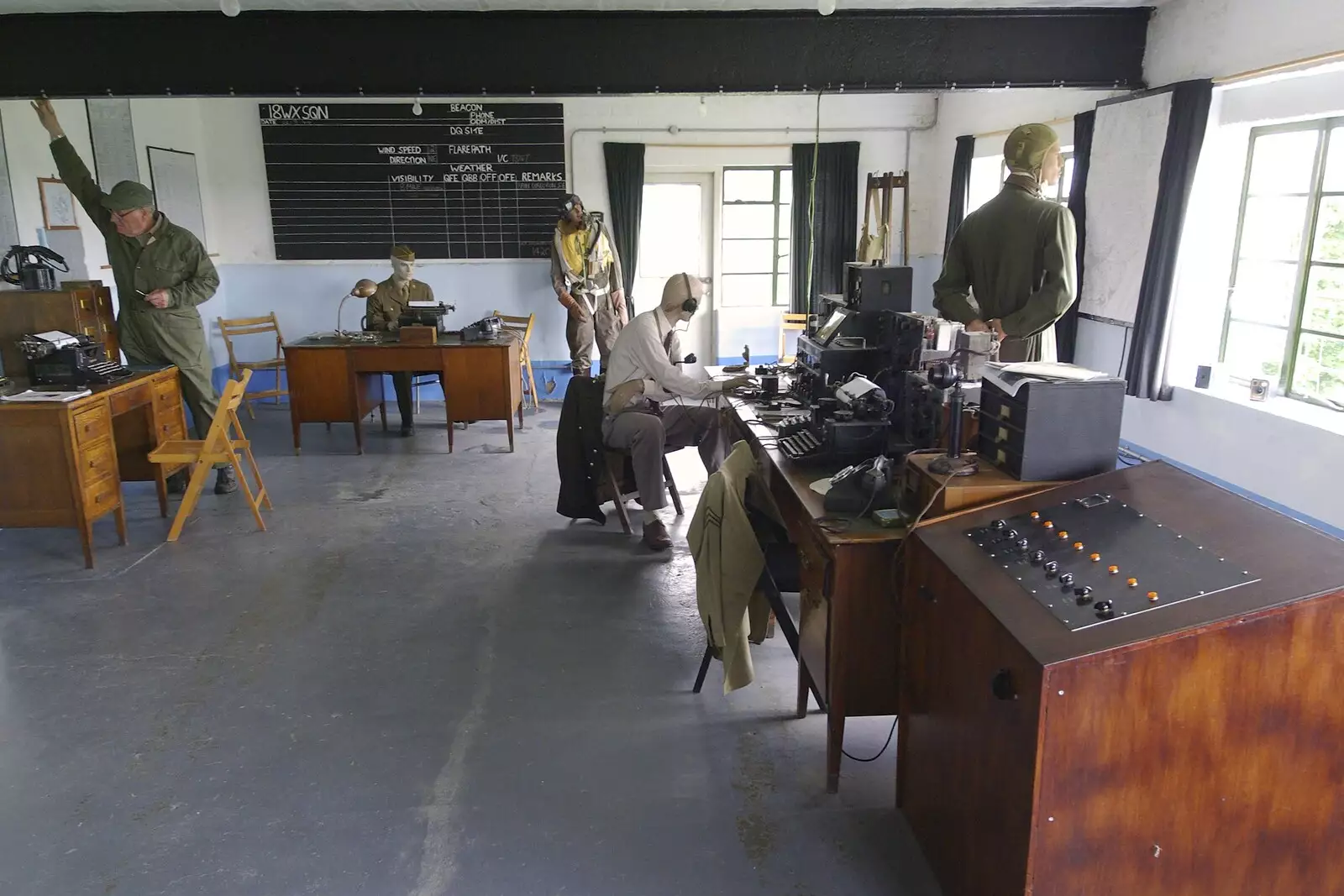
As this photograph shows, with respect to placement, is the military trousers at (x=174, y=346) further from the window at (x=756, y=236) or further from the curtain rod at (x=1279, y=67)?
the curtain rod at (x=1279, y=67)

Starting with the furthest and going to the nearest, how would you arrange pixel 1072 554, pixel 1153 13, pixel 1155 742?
1. pixel 1153 13
2. pixel 1072 554
3. pixel 1155 742

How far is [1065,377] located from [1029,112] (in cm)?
491

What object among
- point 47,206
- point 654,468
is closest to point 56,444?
point 47,206

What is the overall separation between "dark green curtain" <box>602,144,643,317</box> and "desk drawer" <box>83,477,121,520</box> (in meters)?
4.44

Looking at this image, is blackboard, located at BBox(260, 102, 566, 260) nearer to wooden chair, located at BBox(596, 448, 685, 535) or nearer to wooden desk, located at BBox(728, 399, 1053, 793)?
wooden chair, located at BBox(596, 448, 685, 535)

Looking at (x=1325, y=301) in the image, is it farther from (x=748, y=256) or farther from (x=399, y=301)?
(x=399, y=301)

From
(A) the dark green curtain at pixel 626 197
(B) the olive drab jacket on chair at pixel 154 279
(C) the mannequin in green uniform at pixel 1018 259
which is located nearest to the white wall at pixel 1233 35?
(C) the mannequin in green uniform at pixel 1018 259

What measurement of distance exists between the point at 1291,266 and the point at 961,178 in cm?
324

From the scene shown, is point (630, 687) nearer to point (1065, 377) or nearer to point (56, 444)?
point (1065, 377)

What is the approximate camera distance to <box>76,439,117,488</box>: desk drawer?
410 centimetres

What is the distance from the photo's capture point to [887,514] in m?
2.35

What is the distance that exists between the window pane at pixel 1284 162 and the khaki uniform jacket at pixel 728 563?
3428 mm

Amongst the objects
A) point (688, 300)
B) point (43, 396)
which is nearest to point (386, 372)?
point (43, 396)

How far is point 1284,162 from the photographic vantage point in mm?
4379
